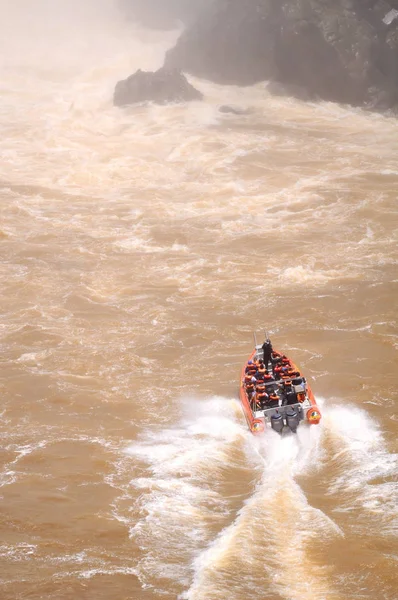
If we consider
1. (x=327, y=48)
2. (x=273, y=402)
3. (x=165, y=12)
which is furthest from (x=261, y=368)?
(x=165, y=12)

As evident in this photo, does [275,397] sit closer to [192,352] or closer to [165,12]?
[192,352]

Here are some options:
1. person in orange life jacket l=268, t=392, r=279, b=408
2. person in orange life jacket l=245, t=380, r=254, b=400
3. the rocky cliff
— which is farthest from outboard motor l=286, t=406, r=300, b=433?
the rocky cliff

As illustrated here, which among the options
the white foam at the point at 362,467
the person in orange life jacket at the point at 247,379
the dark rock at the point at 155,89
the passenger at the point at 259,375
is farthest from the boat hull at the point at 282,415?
the dark rock at the point at 155,89

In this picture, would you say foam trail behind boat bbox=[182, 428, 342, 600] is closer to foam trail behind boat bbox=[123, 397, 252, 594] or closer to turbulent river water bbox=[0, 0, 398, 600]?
turbulent river water bbox=[0, 0, 398, 600]

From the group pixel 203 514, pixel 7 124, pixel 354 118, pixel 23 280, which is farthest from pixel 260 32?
pixel 203 514

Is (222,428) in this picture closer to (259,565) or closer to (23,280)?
(259,565)
